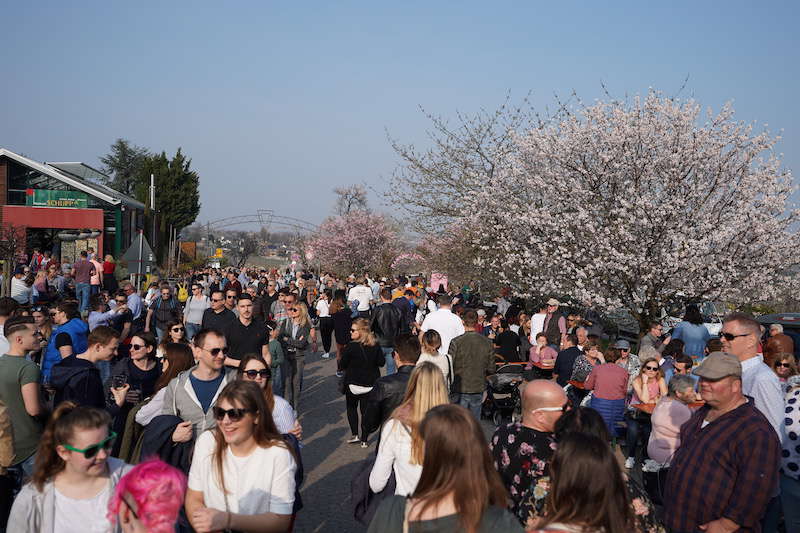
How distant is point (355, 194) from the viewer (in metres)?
75.9

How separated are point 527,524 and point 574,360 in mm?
7732

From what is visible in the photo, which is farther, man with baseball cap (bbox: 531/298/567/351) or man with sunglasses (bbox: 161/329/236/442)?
man with baseball cap (bbox: 531/298/567/351)

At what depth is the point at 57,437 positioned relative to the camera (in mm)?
3662

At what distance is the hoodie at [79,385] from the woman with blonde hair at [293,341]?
4653 mm

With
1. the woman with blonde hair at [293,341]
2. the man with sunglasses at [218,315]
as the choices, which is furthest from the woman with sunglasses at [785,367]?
the man with sunglasses at [218,315]

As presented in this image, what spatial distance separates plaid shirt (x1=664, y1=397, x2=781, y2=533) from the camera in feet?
14.5

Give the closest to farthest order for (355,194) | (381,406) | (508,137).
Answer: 1. (381,406)
2. (508,137)
3. (355,194)

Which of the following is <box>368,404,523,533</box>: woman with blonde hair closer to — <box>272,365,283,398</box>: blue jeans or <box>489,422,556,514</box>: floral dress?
<box>489,422,556,514</box>: floral dress

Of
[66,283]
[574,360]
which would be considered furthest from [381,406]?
[66,283]

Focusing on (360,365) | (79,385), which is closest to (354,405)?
(360,365)

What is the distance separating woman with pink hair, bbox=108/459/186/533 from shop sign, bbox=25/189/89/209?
43856 millimetres

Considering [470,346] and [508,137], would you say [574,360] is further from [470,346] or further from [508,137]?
[508,137]

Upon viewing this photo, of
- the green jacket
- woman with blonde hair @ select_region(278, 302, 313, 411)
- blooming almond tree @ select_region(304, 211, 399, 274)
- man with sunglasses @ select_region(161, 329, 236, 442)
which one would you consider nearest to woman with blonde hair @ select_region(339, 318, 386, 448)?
the green jacket

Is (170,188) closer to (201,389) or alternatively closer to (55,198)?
(55,198)
